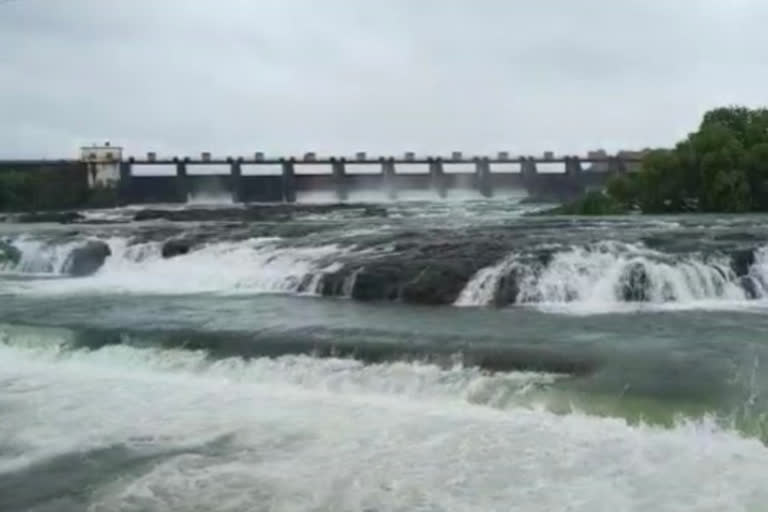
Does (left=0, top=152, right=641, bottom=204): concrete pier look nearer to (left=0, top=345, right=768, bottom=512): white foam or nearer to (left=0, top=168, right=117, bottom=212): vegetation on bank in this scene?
(left=0, top=168, right=117, bottom=212): vegetation on bank

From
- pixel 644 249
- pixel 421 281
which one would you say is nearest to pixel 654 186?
pixel 644 249

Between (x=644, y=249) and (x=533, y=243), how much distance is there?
2349 millimetres

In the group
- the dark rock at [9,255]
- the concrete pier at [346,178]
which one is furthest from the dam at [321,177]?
the dark rock at [9,255]

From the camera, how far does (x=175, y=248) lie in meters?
23.2

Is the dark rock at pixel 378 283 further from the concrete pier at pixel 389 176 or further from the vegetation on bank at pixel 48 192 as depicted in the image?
the concrete pier at pixel 389 176

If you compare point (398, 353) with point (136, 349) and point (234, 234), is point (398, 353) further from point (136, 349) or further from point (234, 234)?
point (234, 234)

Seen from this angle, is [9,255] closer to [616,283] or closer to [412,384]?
[616,283]

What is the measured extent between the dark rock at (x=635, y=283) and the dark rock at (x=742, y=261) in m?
1.76

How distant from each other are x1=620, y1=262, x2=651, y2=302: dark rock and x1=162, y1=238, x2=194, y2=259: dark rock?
465 inches

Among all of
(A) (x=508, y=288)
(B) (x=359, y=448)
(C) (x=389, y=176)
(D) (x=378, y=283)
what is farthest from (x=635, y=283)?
(C) (x=389, y=176)

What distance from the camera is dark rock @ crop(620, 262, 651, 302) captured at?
15.3 meters

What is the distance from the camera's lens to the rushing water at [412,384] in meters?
7.07

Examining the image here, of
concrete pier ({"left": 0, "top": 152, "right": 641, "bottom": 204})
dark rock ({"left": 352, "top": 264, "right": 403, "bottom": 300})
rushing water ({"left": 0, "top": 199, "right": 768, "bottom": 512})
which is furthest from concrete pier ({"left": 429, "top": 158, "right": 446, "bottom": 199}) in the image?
dark rock ({"left": 352, "top": 264, "right": 403, "bottom": 300})

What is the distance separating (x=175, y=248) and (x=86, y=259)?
259 cm
